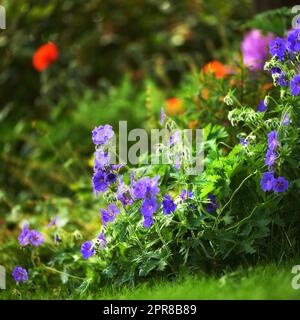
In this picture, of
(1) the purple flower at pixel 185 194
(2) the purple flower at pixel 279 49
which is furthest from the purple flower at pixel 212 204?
(2) the purple flower at pixel 279 49

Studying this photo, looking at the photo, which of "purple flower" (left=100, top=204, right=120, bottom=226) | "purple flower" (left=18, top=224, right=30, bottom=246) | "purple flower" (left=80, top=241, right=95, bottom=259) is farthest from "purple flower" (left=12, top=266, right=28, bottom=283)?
"purple flower" (left=100, top=204, right=120, bottom=226)

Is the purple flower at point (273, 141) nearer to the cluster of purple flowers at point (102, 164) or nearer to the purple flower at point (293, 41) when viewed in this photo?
the purple flower at point (293, 41)

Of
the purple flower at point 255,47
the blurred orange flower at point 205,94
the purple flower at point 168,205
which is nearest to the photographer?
the purple flower at point 168,205

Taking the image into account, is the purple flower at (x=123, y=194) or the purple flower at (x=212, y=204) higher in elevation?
the purple flower at (x=123, y=194)

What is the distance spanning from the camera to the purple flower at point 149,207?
2643mm

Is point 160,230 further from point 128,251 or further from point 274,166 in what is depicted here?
point 274,166

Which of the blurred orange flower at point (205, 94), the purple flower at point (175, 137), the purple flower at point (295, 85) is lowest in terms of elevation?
the purple flower at point (175, 137)

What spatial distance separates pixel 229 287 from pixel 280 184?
0.49 m

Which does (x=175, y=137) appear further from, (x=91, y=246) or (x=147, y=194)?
(x=91, y=246)

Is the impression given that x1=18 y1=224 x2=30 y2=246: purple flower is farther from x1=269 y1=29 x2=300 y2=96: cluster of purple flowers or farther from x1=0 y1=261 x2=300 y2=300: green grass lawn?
x1=269 y1=29 x2=300 y2=96: cluster of purple flowers

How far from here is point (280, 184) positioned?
260 cm

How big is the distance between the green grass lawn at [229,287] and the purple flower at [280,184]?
1.04 ft
